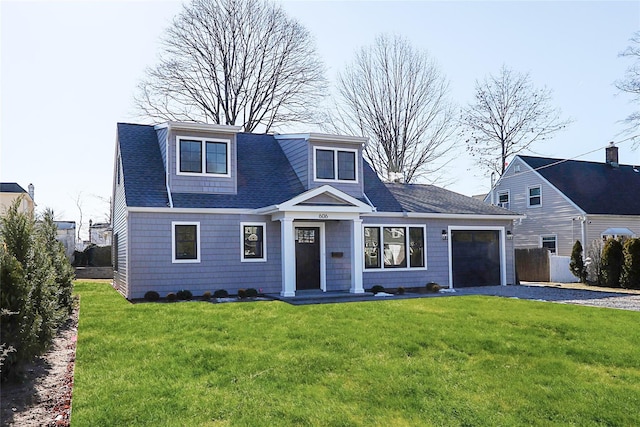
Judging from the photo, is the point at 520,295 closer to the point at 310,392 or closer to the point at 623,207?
the point at 310,392

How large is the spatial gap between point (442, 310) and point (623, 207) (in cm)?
1887

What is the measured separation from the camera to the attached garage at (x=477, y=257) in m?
18.6

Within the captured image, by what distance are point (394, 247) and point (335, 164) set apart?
3310mm

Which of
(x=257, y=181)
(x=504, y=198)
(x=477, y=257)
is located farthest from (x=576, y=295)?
(x=504, y=198)

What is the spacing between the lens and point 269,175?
57.4ft

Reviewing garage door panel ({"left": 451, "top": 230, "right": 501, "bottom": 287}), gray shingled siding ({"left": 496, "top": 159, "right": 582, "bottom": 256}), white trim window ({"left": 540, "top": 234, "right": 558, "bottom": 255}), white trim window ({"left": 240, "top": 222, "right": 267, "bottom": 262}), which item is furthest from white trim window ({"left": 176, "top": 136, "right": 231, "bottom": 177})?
white trim window ({"left": 540, "top": 234, "right": 558, "bottom": 255})

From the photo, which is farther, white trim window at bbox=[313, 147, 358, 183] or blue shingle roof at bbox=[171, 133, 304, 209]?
white trim window at bbox=[313, 147, 358, 183]

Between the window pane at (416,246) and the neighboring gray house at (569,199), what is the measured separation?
10.5m

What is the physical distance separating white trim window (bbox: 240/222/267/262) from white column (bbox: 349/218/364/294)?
2607mm

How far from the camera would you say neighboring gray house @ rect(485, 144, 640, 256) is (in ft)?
80.8

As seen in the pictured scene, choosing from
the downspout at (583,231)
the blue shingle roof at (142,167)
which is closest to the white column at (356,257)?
the blue shingle roof at (142,167)

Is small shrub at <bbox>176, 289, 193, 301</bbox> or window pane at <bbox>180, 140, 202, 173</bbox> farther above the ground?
window pane at <bbox>180, 140, 202, 173</bbox>

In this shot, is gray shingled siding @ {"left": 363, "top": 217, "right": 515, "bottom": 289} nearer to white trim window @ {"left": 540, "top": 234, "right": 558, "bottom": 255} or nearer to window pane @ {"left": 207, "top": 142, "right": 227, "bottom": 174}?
window pane @ {"left": 207, "top": 142, "right": 227, "bottom": 174}

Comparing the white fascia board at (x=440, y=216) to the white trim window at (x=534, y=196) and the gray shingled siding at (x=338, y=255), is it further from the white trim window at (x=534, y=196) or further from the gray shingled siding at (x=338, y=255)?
the white trim window at (x=534, y=196)
